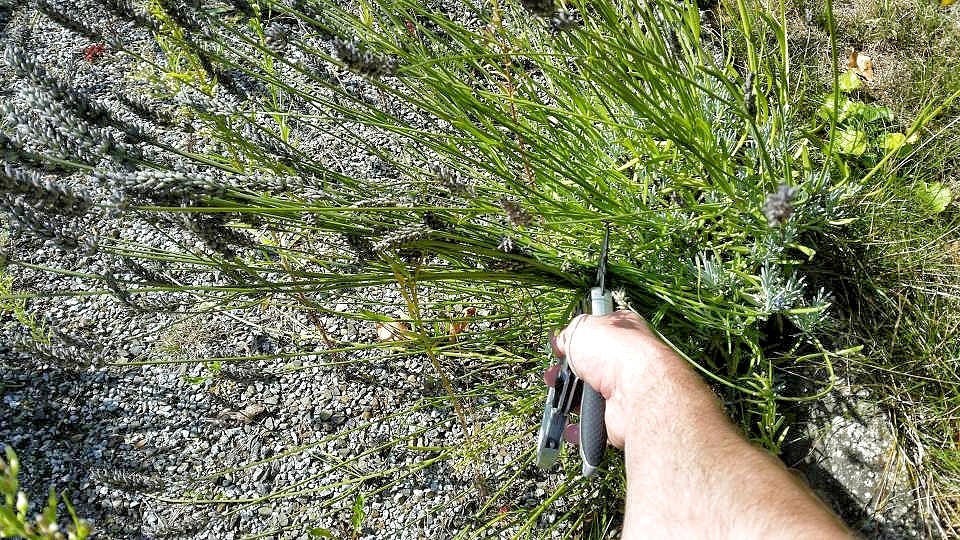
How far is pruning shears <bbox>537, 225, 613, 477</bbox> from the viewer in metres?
1.46

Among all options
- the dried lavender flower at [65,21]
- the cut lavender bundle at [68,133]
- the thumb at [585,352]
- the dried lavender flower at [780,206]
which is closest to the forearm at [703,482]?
the thumb at [585,352]

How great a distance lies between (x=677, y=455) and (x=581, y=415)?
26 centimetres

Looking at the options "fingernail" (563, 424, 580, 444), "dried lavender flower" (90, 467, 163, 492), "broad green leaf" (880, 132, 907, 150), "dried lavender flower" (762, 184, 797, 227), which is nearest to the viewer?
"dried lavender flower" (762, 184, 797, 227)

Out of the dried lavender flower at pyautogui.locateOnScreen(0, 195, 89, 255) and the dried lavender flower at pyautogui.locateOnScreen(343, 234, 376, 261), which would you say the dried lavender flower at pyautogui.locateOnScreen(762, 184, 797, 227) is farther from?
the dried lavender flower at pyautogui.locateOnScreen(0, 195, 89, 255)

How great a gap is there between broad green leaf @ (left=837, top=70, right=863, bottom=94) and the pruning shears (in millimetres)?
1279

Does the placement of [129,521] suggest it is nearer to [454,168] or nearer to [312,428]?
[312,428]

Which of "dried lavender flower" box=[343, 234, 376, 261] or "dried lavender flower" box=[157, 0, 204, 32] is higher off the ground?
"dried lavender flower" box=[157, 0, 204, 32]

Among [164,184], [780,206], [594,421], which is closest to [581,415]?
[594,421]

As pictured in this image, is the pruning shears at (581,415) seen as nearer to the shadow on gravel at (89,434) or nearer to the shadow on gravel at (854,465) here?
the shadow on gravel at (854,465)

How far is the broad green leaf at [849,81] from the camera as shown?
88.7 inches

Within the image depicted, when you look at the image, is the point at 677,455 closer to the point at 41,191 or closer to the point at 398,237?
the point at 398,237

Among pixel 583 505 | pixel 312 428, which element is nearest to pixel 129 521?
pixel 312 428

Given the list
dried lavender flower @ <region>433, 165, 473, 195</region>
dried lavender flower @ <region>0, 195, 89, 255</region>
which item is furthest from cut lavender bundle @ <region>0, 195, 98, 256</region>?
dried lavender flower @ <region>433, 165, 473, 195</region>

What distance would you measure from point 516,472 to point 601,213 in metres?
0.70
